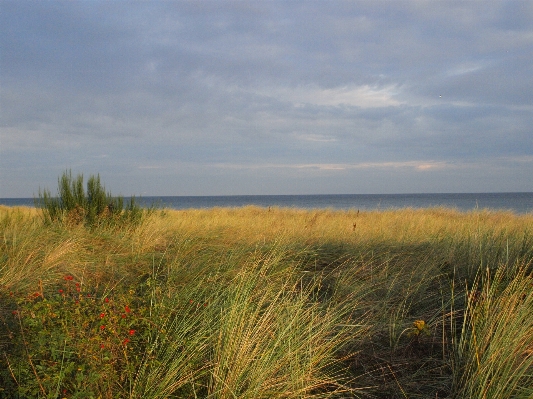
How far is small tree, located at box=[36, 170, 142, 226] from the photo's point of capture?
26.2ft

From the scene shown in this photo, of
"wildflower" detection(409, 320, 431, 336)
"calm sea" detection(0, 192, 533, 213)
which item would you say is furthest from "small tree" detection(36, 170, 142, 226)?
"wildflower" detection(409, 320, 431, 336)

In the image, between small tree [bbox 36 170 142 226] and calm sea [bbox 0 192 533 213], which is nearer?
small tree [bbox 36 170 142 226]

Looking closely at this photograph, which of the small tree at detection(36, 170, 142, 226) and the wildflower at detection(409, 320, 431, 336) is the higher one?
the small tree at detection(36, 170, 142, 226)

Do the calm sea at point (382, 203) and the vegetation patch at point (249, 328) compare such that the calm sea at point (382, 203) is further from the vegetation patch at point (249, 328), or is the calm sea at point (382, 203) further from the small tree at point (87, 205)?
the vegetation patch at point (249, 328)

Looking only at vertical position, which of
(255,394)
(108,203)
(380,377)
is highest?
(108,203)

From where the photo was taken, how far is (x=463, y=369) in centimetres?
307

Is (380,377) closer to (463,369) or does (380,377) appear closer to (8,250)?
(463,369)

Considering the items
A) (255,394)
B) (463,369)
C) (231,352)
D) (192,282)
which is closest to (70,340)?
(231,352)

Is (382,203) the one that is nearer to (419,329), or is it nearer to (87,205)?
(87,205)

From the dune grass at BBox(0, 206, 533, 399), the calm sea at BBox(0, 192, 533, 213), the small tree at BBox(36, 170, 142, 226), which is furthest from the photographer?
the calm sea at BBox(0, 192, 533, 213)

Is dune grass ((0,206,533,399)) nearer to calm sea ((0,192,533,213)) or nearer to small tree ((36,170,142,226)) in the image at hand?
small tree ((36,170,142,226))

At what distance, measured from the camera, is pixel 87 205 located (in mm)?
8492

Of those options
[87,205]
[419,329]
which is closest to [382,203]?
[87,205]

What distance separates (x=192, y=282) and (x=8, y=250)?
234 centimetres
